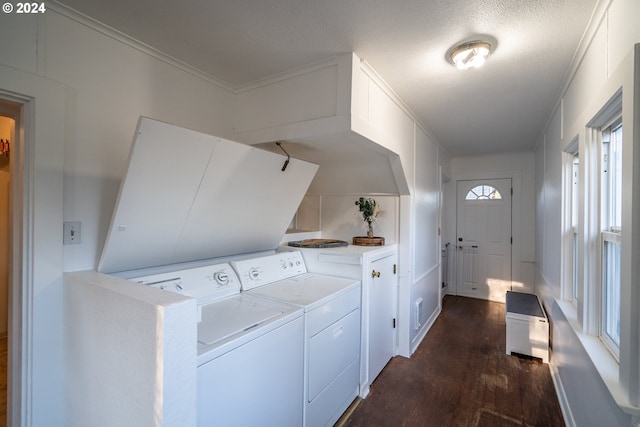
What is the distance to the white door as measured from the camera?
4441mm

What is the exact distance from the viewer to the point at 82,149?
146 centimetres

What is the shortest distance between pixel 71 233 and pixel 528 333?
364 centimetres

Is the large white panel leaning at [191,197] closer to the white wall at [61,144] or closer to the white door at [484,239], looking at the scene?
the white wall at [61,144]

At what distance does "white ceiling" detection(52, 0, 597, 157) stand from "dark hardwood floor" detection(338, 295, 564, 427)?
230 centimetres

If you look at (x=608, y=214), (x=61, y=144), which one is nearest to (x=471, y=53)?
(x=608, y=214)

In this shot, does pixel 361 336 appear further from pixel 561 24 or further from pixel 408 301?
pixel 561 24

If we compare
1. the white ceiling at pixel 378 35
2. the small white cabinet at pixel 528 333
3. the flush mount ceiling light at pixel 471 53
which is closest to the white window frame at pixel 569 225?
the white ceiling at pixel 378 35

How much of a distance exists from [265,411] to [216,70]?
1996 mm

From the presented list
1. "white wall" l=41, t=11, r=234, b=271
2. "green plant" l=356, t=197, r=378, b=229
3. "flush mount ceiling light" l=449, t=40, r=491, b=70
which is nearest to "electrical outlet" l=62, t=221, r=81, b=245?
"white wall" l=41, t=11, r=234, b=271

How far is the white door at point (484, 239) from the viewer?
14.6 ft

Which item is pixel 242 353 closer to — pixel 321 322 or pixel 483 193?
pixel 321 322

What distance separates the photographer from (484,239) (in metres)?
4.60

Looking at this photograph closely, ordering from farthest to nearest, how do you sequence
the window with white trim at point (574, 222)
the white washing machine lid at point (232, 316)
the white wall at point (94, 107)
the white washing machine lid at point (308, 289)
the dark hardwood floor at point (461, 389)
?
the window with white trim at point (574, 222) < the dark hardwood floor at point (461, 389) < the white washing machine lid at point (308, 289) < the white wall at point (94, 107) < the white washing machine lid at point (232, 316)

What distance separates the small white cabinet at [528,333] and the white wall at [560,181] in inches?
5.9
